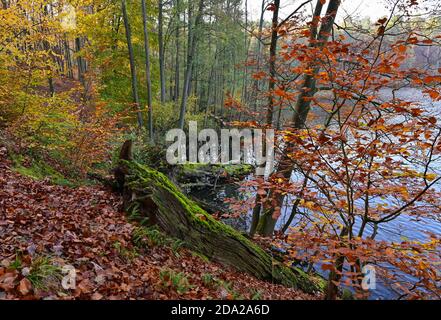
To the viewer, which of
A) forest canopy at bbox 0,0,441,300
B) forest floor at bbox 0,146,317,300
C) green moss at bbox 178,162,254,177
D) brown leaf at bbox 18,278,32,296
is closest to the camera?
brown leaf at bbox 18,278,32,296

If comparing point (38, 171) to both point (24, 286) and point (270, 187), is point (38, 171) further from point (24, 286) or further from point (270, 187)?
point (270, 187)

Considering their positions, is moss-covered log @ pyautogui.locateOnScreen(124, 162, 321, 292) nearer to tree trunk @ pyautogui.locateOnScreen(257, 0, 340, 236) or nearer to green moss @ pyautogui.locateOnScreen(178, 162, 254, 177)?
tree trunk @ pyautogui.locateOnScreen(257, 0, 340, 236)

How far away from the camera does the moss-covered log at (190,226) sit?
4.62 m

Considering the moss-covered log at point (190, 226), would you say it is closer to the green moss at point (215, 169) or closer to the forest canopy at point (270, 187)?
the forest canopy at point (270, 187)

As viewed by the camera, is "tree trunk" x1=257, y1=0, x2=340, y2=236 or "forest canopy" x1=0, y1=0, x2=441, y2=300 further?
"tree trunk" x1=257, y1=0, x2=340, y2=236

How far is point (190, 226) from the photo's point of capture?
4.84 metres

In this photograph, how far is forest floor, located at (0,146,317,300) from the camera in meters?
2.62

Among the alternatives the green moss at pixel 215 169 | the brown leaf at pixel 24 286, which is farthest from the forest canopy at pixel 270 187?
the green moss at pixel 215 169

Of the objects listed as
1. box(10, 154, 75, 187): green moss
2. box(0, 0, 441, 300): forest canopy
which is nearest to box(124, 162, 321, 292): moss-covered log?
box(0, 0, 441, 300): forest canopy

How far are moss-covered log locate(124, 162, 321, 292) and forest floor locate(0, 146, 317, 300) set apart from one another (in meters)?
0.24

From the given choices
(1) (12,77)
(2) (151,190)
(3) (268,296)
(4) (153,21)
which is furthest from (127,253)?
(4) (153,21)

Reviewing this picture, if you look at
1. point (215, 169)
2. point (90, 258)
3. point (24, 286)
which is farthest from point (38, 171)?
point (215, 169)

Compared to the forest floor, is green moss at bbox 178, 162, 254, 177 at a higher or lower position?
lower
